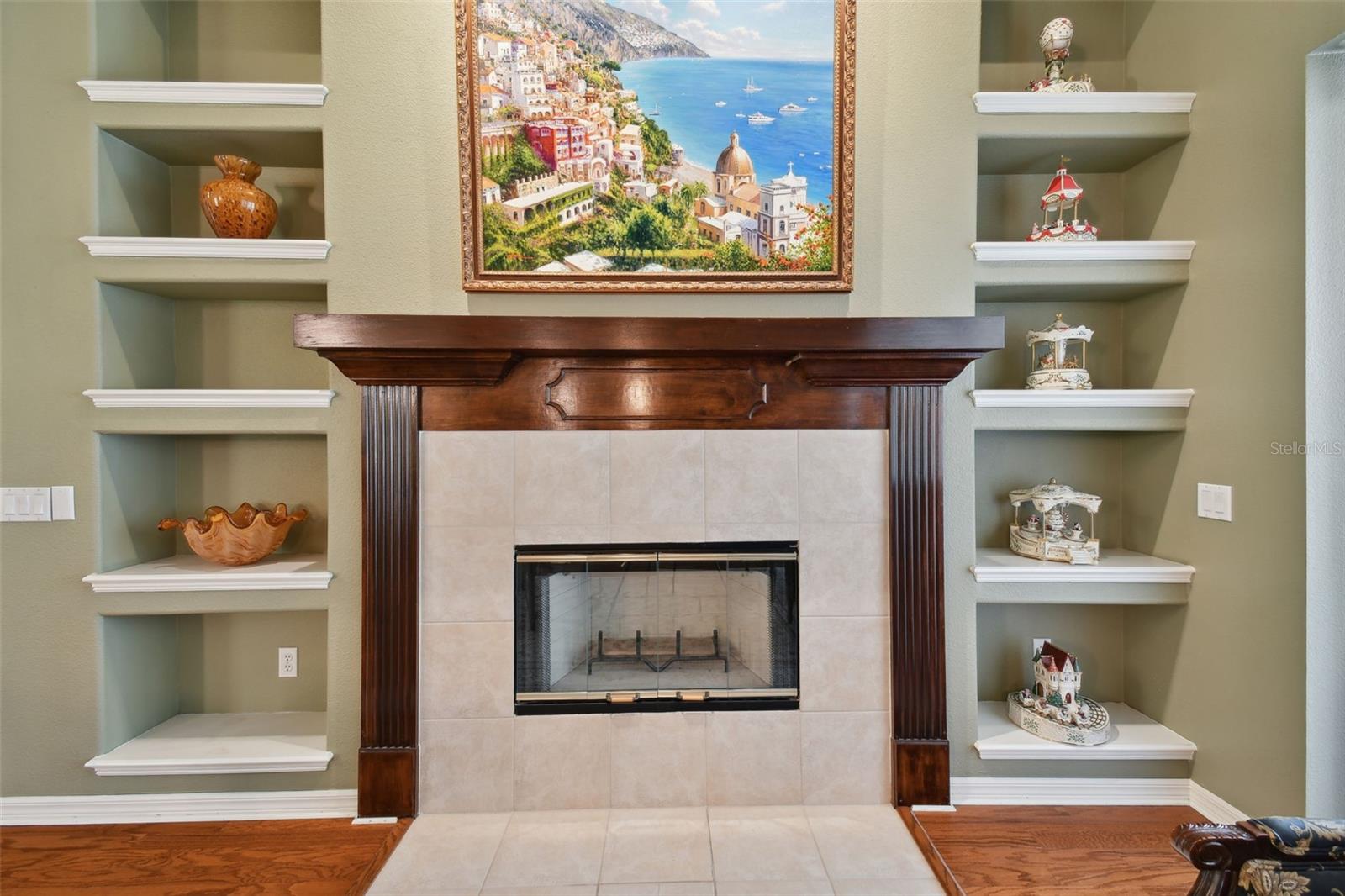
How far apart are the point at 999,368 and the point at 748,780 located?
1.72m

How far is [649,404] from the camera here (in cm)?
208

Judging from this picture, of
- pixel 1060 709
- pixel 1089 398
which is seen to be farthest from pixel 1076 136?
pixel 1060 709

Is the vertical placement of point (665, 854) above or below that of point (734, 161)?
below

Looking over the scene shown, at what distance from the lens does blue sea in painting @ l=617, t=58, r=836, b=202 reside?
2.05m

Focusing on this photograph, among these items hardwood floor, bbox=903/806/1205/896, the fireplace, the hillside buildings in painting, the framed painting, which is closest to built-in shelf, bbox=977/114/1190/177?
the framed painting

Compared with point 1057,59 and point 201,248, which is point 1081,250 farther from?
point 201,248

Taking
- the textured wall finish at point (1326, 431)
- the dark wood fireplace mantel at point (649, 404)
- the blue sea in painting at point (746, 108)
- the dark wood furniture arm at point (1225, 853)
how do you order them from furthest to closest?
the blue sea in painting at point (746, 108) < the dark wood fireplace mantel at point (649, 404) < the textured wall finish at point (1326, 431) < the dark wood furniture arm at point (1225, 853)

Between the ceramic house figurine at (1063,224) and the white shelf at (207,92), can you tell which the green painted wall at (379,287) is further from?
the ceramic house figurine at (1063,224)

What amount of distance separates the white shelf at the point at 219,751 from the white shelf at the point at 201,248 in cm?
156

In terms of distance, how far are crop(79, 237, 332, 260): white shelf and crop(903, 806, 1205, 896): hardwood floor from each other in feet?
8.40

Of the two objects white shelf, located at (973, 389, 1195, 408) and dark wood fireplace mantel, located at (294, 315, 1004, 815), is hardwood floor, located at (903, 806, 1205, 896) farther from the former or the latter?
white shelf, located at (973, 389, 1195, 408)

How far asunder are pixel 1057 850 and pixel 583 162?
250 cm

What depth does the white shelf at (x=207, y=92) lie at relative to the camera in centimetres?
200

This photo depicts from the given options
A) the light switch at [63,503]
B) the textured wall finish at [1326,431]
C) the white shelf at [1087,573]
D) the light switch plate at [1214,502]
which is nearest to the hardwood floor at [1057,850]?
the textured wall finish at [1326,431]
